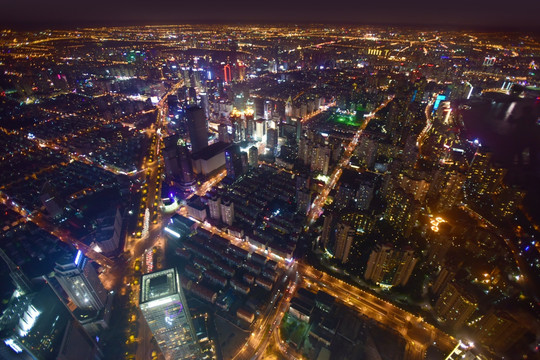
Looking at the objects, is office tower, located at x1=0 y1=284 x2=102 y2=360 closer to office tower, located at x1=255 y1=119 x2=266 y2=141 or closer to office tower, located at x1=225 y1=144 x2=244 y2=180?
office tower, located at x1=225 y1=144 x2=244 y2=180

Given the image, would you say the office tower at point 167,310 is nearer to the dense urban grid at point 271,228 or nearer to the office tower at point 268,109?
the dense urban grid at point 271,228

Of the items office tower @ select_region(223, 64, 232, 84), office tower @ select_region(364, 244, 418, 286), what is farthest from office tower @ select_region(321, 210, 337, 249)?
office tower @ select_region(223, 64, 232, 84)

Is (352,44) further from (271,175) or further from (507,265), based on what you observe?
(507,265)

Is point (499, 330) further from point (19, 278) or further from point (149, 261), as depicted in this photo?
point (19, 278)

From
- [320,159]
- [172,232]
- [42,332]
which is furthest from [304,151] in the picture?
[42,332]

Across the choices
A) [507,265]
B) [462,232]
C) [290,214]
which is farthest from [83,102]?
[507,265]

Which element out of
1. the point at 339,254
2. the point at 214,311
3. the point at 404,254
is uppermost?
the point at 404,254
